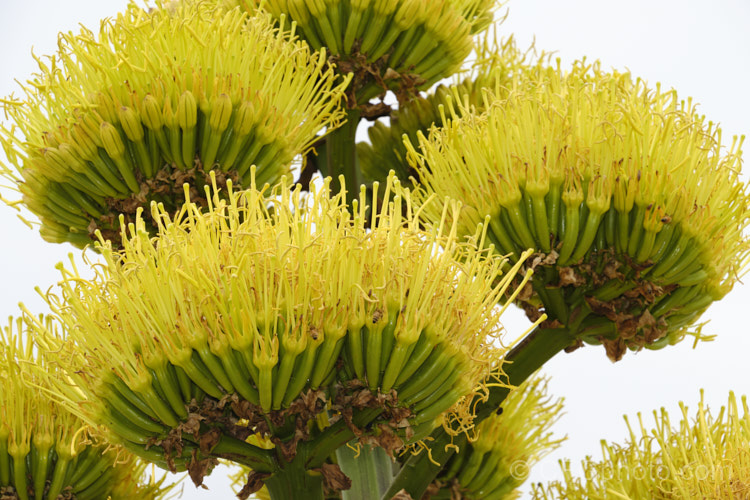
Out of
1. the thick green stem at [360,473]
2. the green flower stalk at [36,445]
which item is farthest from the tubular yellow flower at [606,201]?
the green flower stalk at [36,445]

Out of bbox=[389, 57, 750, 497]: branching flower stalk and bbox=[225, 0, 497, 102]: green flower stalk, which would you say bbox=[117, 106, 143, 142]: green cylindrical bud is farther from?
bbox=[389, 57, 750, 497]: branching flower stalk

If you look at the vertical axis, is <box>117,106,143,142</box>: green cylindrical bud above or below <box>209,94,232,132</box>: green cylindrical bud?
below

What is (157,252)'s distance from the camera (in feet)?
2.93

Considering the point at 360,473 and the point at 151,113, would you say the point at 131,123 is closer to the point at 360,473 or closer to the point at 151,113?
the point at 151,113

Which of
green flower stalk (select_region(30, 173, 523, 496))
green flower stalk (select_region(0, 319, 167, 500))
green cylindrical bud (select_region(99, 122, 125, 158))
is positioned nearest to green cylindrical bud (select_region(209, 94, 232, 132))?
green cylindrical bud (select_region(99, 122, 125, 158))

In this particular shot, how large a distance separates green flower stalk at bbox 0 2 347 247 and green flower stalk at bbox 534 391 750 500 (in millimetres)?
621

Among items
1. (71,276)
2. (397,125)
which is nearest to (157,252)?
(71,276)

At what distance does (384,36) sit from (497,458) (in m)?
0.64

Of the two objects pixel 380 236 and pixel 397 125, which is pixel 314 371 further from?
pixel 397 125

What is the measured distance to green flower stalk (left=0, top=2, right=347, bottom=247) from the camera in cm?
113

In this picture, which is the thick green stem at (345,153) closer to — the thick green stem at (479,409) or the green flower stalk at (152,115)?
the green flower stalk at (152,115)

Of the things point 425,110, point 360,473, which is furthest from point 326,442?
point 425,110

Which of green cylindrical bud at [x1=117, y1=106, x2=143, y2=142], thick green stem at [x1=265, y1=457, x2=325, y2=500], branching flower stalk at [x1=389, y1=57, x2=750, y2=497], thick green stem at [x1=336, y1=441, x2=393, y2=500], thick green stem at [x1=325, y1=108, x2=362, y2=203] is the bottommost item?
thick green stem at [x1=265, y1=457, x2=325, y2=500]

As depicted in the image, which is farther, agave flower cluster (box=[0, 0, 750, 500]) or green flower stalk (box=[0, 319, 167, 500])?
green flower stalk (box=[0, 319, 167, 500])
